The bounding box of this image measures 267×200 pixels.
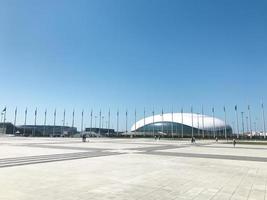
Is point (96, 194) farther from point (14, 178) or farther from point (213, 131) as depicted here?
point (213, 131)

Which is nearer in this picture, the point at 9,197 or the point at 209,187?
the point at 9,197

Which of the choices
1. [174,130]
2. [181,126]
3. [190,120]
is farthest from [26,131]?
[190,120]

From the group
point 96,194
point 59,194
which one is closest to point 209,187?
point 96,194

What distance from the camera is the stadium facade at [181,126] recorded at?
13538 centimetres

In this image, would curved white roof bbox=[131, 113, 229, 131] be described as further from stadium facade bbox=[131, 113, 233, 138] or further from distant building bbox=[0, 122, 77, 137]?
distant building bbox=[0, 122, 77, 137]

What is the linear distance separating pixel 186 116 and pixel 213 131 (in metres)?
16.0

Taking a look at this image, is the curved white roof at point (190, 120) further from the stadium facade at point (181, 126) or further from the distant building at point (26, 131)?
the distant building at point (26, 131)

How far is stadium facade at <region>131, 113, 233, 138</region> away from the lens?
Answer: 135375 millimetres

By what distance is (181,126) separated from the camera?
13762 cm

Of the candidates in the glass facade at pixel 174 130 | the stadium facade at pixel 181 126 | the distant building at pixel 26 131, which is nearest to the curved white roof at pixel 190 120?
the stadium facade at pixel 181 126

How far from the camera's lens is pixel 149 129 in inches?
5846

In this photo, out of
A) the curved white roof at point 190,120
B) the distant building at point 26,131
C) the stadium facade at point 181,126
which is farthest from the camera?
the curved white roof at point 190,120

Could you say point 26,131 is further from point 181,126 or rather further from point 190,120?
point 190,120

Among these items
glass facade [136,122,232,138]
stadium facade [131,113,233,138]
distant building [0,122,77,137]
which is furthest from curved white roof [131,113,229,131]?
distant building [0,122,77,137]
